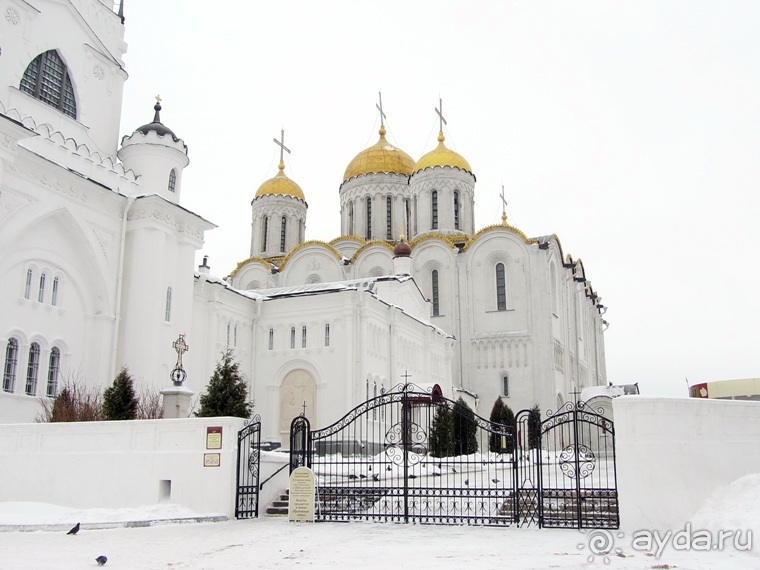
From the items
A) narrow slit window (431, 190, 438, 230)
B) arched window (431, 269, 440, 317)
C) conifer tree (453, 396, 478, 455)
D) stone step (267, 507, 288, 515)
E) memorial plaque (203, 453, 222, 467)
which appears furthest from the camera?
narrow slit window (431, 190, 438, 230)

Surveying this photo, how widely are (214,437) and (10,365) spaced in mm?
8386

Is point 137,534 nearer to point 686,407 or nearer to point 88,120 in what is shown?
point 686,407

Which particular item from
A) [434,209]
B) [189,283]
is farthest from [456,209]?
[189,283]

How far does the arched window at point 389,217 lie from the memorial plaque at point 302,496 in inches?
1391

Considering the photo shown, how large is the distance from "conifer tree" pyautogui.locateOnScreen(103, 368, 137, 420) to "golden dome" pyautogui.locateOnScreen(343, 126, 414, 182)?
1298 inches

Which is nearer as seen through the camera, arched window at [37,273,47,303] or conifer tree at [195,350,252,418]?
conifer tree at [195,350,252,418]

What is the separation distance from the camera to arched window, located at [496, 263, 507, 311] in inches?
1590

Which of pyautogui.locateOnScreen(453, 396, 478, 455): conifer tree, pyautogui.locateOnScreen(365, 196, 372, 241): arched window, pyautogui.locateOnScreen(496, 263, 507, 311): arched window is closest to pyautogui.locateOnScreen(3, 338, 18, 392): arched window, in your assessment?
pyautogui.locateOnScreen(453, 396, 478, 455): conifer tree

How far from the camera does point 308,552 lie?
882cm

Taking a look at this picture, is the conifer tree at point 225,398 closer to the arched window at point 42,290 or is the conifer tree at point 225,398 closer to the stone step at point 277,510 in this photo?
the stone step at point 277,510

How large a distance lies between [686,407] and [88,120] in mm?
19543

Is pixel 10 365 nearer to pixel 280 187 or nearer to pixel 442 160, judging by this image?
pixel 442 160

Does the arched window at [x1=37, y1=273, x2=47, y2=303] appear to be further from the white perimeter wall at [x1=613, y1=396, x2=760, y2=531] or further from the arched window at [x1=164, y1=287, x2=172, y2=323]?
the white perimeter wall at [x1=613, y1=396, x2=760, y2=531]

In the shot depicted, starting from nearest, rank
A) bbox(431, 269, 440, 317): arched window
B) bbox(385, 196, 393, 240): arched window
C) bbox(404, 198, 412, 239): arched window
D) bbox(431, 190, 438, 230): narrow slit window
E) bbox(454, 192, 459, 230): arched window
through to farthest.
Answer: bbox(431, 269, 440, 317): arched window
bbox(431, 190, 438, 230): narrow slit window
bbox(454, 192, 459, 230): arched window
bbox(385, 196, 393, 240): arched window
bbox(404, 198, 412, 239): arched window
